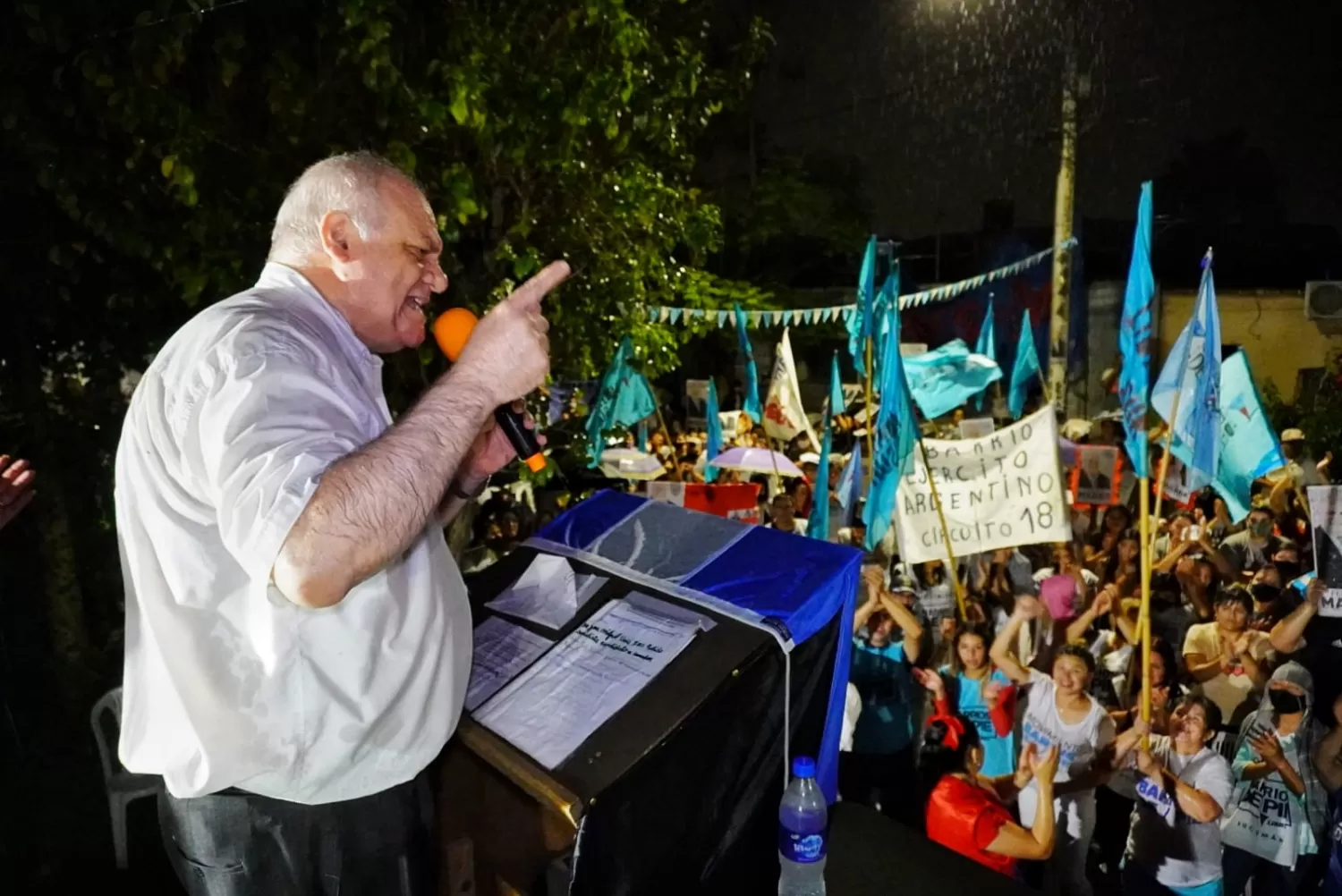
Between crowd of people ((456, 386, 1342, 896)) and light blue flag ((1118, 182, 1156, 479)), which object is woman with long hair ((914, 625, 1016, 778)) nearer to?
crowd of people ((456, 386, 1342, 896))

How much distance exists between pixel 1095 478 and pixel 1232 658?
242 centimetres

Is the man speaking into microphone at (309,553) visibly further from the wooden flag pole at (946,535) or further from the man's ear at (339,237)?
the wooden flag pole at (946,535)

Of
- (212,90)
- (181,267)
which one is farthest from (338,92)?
(181,267)

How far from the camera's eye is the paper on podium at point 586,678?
174cm

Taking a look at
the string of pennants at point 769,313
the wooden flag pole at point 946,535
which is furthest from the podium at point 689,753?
the string of pennants at point 769,313

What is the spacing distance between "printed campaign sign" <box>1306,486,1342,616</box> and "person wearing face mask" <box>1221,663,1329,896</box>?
0.74 meters

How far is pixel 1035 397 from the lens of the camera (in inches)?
602

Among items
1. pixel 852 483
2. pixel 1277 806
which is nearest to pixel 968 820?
pixel 1277 806

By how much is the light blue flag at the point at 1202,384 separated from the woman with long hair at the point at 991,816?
1680mm

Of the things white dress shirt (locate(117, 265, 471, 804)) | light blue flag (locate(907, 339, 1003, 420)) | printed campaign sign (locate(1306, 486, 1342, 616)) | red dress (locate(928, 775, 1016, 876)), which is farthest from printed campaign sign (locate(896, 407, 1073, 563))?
white dress shirt (locate(117, 265, 471, 804))

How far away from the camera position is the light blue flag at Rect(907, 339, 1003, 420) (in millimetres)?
8383

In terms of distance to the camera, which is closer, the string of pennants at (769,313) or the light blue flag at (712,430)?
the light blue flag at (712,430)

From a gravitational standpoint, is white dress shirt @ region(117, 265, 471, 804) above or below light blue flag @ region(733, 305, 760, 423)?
above

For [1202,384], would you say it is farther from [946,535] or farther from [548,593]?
[548,593]
